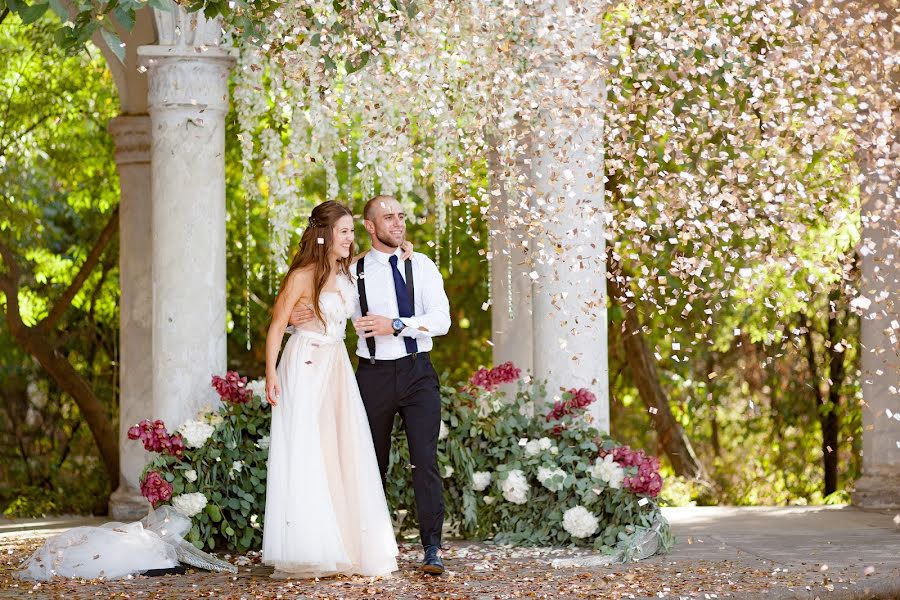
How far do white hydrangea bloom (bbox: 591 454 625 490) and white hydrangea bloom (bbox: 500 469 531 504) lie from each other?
1.17 feet

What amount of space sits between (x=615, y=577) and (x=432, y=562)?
81 cm

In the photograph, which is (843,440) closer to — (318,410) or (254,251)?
(254,251)

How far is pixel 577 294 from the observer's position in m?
6.61

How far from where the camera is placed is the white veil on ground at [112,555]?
5598 mm

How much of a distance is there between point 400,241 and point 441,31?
1406 mm

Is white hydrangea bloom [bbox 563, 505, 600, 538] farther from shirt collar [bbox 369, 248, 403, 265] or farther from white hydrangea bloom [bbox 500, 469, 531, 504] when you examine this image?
shirt collar [bbox 369, 248, 403, 265]

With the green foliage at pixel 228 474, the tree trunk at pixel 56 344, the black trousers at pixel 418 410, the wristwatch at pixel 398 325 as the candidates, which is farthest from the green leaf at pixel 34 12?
the tree trunk at pixel 56 344

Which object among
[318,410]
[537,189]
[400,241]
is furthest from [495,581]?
[537,189]

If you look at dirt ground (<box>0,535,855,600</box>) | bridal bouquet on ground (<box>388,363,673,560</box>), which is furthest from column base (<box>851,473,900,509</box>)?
dirt ground (<box>0,535,855,600</box>)

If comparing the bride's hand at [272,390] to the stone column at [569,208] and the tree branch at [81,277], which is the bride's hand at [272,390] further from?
the tree branch at [81,277]

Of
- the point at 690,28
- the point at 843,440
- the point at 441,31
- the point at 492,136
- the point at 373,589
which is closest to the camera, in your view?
the point at 373,589

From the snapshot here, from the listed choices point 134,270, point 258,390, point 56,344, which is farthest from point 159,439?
point 56,344

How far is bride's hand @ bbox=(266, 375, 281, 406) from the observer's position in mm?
5535

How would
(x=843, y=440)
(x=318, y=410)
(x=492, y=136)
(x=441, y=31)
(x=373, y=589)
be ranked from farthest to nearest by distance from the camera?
(x=843, y=440)
(x=492, y=136)
(x=441, y=31)
(x=318, y=410)
(x=373, y=589)
